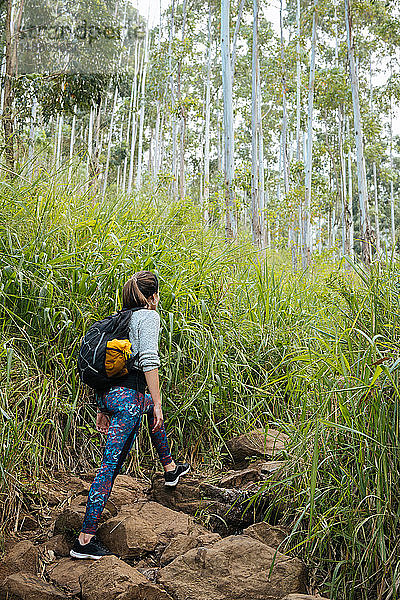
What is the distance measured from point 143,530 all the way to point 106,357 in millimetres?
917

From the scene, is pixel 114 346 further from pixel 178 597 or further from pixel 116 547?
pixel 178 597

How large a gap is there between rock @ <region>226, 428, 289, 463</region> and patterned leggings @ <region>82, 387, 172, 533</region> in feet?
3.41

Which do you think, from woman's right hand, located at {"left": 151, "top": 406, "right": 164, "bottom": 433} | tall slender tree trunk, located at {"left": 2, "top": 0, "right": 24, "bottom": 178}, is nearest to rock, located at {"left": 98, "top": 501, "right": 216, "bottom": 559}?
woman's right hand, located at {"left": 151, "top": 406, "right": 164, "bottom": 433}

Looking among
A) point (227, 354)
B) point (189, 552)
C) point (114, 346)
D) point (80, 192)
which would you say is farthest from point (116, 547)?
point (80, 192)

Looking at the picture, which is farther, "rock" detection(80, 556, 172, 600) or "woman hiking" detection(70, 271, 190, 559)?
"woman hiking" detection(70, 271, 190, 559)

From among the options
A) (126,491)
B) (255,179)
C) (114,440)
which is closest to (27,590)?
(114,440)

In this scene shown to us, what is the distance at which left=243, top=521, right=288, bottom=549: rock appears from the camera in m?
2.79

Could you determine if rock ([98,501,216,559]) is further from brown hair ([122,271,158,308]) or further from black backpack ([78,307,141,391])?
brown hair ([122,271,158,308])

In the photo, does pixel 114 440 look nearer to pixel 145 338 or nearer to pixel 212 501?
pixel 145 338

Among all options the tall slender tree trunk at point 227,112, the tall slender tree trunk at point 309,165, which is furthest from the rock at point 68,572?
the tall slender tree trunk at point 309,165

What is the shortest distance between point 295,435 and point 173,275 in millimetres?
1968

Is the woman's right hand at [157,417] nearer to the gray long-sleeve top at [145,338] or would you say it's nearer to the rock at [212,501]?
the gray long-sleeve top at [145,338]

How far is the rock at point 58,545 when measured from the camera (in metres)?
2.88

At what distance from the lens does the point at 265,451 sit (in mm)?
3713
